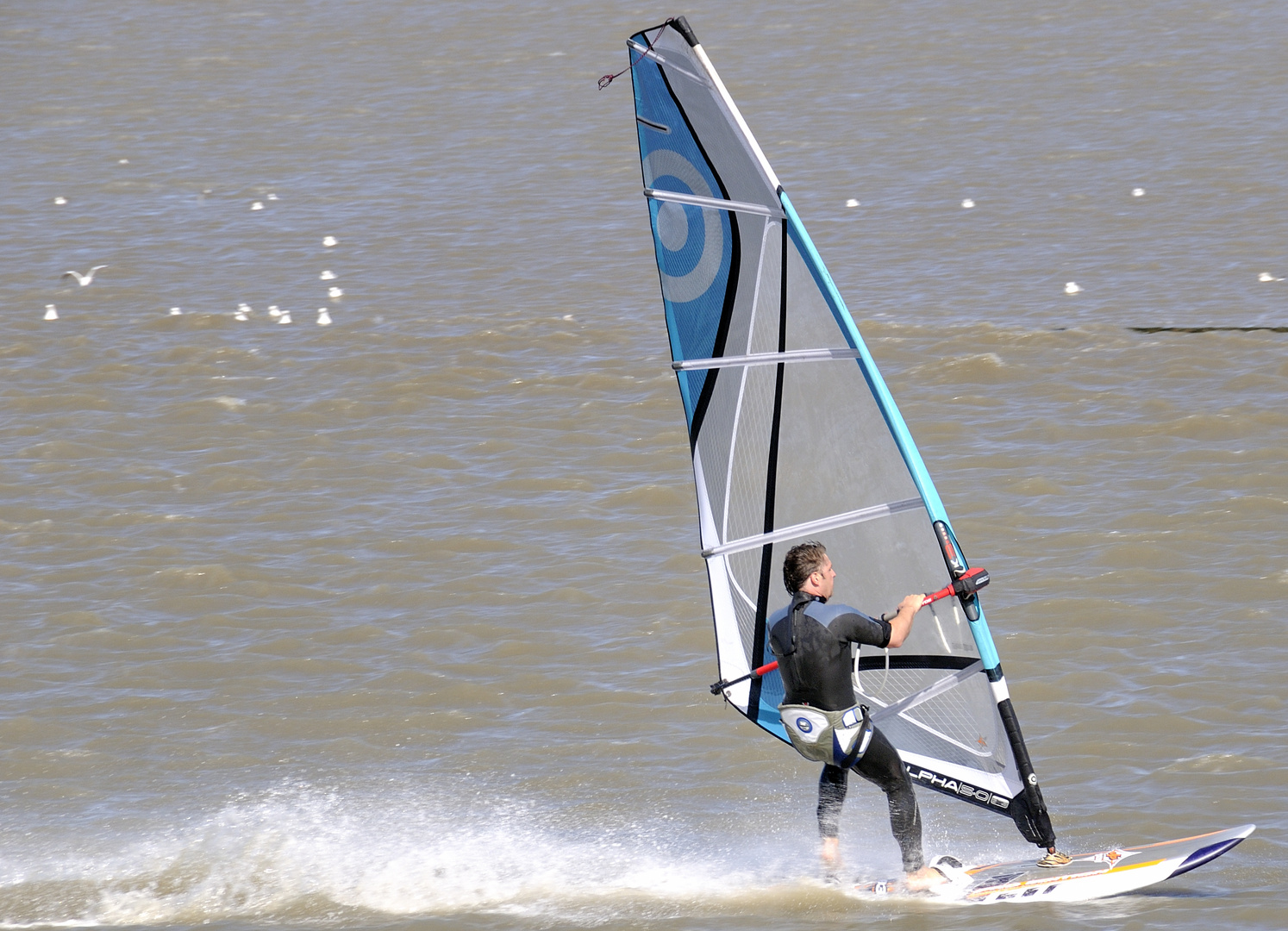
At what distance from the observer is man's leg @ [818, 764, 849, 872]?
24.1 ft

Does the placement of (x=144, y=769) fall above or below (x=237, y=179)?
below

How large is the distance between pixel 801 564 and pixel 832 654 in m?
0.43

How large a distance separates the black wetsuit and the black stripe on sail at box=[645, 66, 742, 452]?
4.70 feet

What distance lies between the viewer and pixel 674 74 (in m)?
7.69

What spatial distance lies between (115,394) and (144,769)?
648 centimetres

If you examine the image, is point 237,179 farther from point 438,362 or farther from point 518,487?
point 518,487

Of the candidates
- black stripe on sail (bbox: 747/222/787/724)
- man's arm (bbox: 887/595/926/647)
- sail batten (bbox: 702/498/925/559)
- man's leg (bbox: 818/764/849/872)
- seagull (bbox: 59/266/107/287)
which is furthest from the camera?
seagull (bbox: 59/266/107/287)

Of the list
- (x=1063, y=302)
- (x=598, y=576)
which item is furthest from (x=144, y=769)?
(x=1063, y=302)

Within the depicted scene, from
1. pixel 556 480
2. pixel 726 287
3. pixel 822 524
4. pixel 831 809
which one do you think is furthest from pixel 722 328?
pixel 556 480

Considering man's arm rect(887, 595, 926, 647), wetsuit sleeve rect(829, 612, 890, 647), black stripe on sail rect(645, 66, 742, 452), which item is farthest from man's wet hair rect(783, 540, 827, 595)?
black stripe on sail rect(645, 66, 742, 452)

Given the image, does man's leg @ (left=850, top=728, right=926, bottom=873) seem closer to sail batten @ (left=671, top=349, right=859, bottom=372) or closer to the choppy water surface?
the choppy water surface

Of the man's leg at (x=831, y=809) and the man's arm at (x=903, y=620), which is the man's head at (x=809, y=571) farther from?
the man's leg at (x=831, y=809)

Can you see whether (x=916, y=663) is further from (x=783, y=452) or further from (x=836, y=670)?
(x=783, y=452)

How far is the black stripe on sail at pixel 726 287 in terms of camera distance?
7.75 metres
